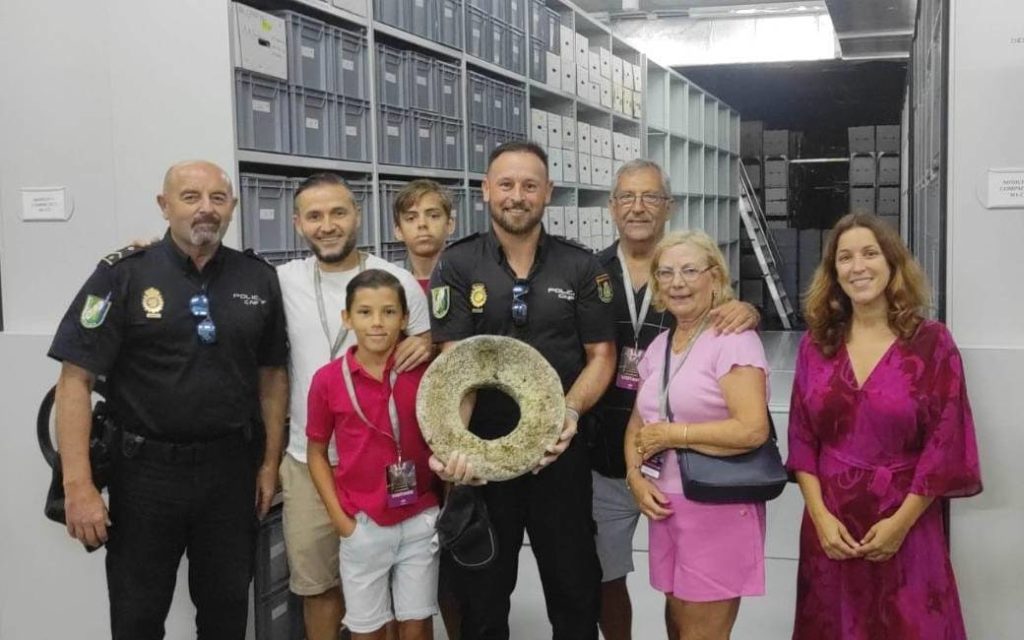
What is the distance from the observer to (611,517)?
242cm

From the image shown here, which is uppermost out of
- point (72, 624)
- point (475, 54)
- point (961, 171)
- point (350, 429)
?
point (475, 54)

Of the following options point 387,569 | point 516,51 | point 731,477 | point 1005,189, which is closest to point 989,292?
point 1005,189

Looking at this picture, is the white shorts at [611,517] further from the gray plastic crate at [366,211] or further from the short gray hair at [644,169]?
the gray plastic crate at [366,211]

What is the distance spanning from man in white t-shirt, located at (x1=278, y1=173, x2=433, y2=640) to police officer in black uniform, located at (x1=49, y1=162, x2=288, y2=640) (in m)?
0.09

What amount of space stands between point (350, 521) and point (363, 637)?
0.97 ft

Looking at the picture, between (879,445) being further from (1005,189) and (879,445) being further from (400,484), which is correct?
(400,484)

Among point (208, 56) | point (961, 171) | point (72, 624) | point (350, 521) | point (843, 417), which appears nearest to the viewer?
point (843, 417)

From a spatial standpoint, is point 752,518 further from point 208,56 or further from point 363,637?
point 208,56

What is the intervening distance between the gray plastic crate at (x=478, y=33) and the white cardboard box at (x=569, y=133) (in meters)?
1.05

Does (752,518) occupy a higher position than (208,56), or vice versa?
(208,56)

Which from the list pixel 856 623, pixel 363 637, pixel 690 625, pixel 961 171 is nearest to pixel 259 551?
pixel 363 637

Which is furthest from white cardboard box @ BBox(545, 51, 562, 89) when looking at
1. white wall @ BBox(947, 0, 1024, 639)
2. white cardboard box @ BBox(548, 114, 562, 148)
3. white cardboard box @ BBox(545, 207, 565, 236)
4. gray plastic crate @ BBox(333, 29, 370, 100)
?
white wall @ BBox(947, 0, 1024, 639)

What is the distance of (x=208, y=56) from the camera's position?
267 cm

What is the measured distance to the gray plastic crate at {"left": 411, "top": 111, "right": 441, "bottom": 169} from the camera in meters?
3.99
